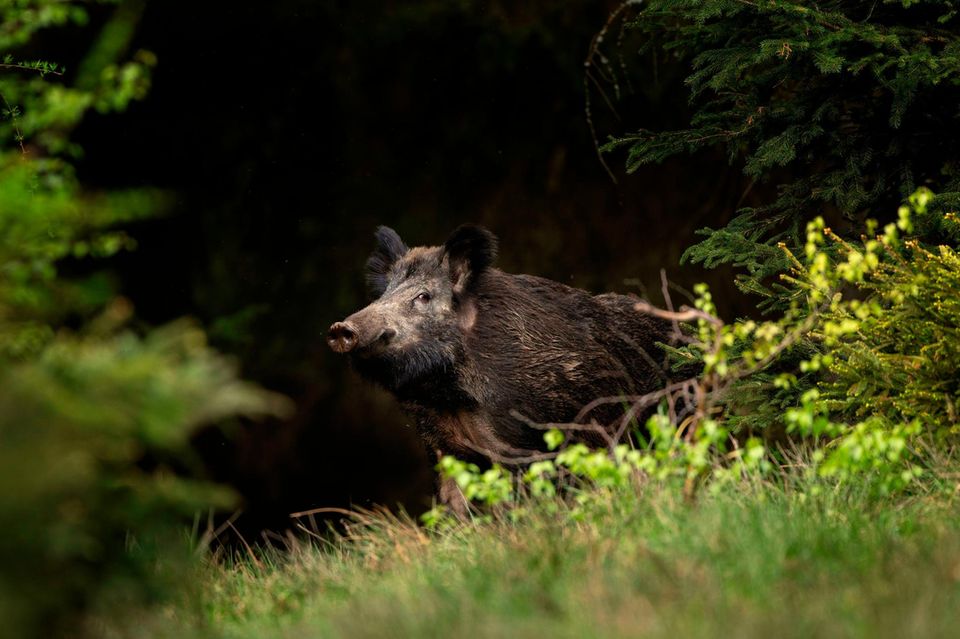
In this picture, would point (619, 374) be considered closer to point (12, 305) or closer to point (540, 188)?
point (540, 188)

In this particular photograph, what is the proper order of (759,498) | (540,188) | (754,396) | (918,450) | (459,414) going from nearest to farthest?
(759,498) → (918,450) → (754,396) → (459,414) → (540,188)

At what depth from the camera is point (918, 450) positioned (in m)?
5.21

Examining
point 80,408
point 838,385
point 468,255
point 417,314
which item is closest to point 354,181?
point 468,255

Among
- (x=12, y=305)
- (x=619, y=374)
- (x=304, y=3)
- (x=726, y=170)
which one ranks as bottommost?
(x=619, y=374)

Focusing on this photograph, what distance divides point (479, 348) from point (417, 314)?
46 cm

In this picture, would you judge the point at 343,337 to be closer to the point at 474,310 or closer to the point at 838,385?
the point at 474,310

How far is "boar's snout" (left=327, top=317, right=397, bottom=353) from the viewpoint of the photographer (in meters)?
6.86

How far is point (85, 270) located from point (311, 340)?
2133 millimetres

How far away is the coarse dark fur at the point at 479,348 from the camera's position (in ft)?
23.5

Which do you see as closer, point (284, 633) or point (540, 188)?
point (284, 633)

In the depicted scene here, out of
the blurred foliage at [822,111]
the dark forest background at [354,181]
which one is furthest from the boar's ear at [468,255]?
the dark forest background at [354,181]

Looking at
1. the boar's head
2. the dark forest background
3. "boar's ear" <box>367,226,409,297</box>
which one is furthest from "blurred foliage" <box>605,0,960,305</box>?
the dark forest background

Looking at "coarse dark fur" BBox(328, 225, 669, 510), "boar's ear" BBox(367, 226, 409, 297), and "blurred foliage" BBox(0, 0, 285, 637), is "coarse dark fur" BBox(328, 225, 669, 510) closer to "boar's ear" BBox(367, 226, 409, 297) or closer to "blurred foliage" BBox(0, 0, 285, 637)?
"boar's ear" BBox(367, 226, 409, 297)

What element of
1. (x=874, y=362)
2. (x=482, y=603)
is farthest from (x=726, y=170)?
(x=482, y=603)
